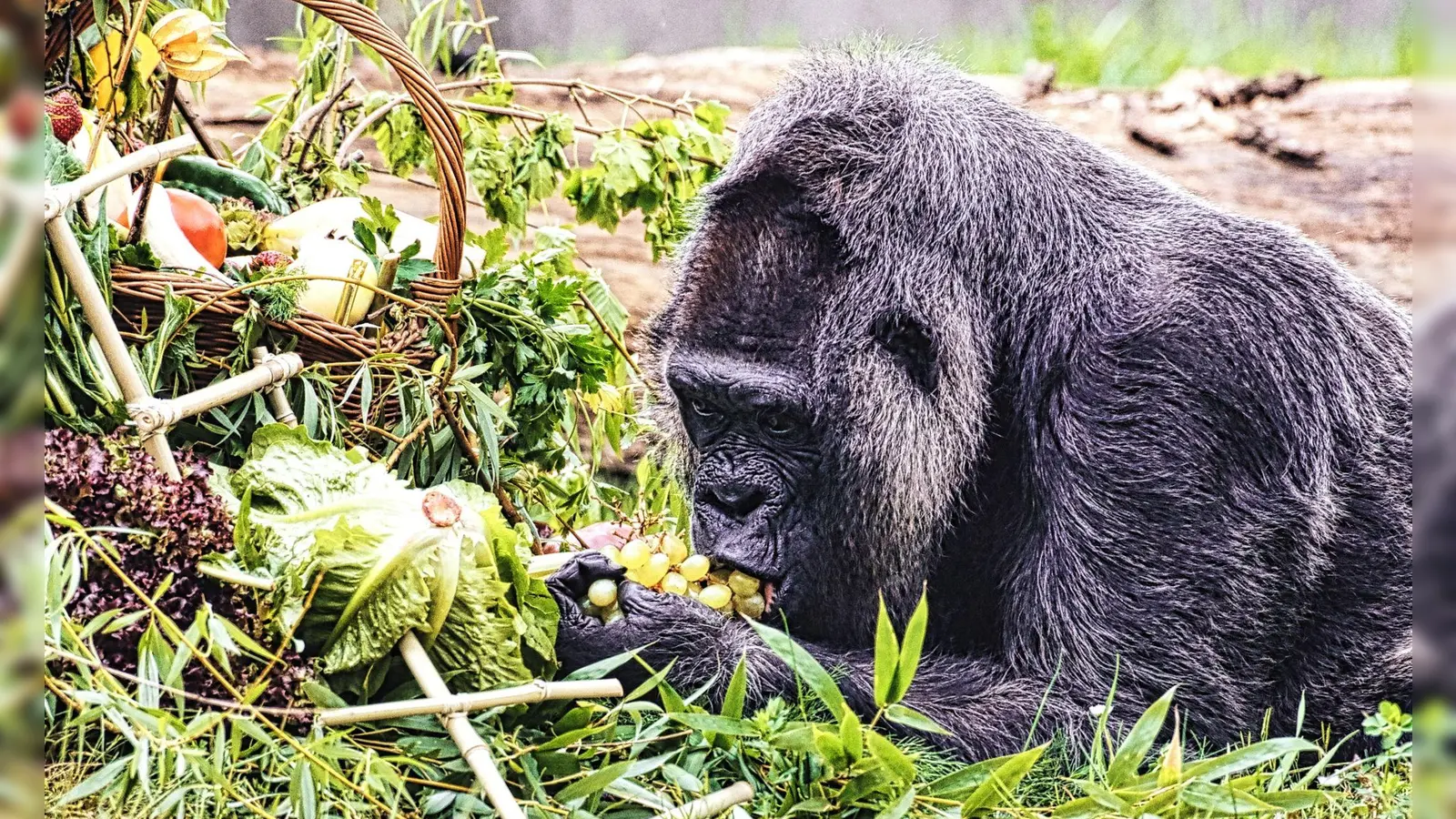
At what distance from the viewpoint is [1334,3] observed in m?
4.09

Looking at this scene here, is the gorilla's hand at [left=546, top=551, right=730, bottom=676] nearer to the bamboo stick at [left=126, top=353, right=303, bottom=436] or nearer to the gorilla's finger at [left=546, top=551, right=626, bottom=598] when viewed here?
the gorilla's finger at [left=546, top=551, right=626, bottom=598]

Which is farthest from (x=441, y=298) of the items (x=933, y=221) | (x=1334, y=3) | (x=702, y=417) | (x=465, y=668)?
(x=1334, y=3)

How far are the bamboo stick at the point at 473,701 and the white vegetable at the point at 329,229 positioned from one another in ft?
3.23

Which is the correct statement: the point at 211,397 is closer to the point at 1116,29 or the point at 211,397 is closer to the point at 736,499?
the point at 736,499

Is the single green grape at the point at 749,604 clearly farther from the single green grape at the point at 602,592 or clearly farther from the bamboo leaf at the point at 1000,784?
the bamboo leaf at the point at 1000,784

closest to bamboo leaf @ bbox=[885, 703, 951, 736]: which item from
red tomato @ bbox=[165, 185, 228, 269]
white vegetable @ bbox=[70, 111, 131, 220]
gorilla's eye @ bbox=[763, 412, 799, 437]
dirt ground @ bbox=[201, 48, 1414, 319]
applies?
gorilla's eye @ bbox=[763, 412, 799, 437]

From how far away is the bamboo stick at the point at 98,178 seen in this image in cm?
149

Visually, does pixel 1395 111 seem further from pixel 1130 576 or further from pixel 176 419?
pixel 176 419

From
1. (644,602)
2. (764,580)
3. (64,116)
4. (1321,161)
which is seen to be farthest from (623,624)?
(1321,161)

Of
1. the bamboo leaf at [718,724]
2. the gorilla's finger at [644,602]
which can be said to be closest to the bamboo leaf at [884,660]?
the bamboo leaf at [718,724]


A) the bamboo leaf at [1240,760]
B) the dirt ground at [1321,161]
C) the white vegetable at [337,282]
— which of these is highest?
the dirt ground at [1321,161]

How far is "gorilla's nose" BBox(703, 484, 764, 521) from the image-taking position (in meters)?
2.04

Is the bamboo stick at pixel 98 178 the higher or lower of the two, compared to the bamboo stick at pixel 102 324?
higher

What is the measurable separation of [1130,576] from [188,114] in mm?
2046
